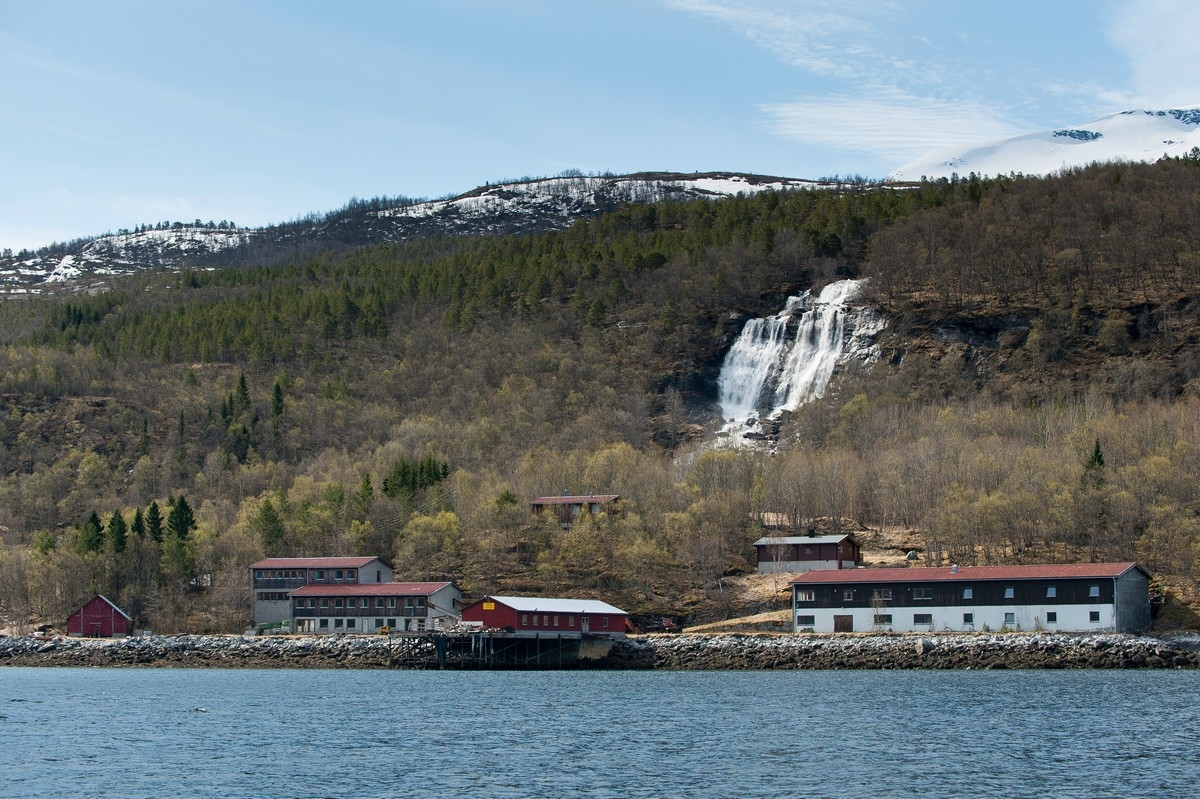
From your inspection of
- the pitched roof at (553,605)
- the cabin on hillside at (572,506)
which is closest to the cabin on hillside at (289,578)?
the cabin on hillside at (572,506)

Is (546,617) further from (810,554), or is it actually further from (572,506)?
(572,506)

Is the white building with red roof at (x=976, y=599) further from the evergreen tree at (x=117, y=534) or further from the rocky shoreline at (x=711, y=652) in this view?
the evergreen tree at (x=117, y=534)

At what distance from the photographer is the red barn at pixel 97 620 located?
103 m

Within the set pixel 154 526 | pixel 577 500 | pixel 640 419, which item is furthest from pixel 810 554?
pixel 640 419

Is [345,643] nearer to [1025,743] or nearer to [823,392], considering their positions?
[1025,743]

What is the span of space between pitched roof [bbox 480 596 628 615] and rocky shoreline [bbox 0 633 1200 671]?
3.37 meters

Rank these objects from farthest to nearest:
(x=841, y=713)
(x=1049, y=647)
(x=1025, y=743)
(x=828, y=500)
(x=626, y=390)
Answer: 1. (x=626, y=390)
2. (x=828, y=500)
3. (x=1049, y=647)
4. (x=841, y=713)
5. (x=1025, y=743)

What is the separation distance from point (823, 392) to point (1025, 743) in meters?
107

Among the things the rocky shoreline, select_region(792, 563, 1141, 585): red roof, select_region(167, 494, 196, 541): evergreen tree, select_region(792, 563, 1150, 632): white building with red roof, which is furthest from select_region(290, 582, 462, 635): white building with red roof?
select_region(792, 563, 1141, 585): red roof

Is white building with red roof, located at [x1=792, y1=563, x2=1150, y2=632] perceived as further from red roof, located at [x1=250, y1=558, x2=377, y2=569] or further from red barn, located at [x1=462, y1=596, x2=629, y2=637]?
red roof, located at [x1=250, y1=558, x2=377, y2=569]

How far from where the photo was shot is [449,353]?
182 metres

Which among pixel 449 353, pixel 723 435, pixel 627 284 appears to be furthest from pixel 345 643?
A: pixel 627 284

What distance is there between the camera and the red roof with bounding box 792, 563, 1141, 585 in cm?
8319

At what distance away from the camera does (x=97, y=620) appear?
103 meters
